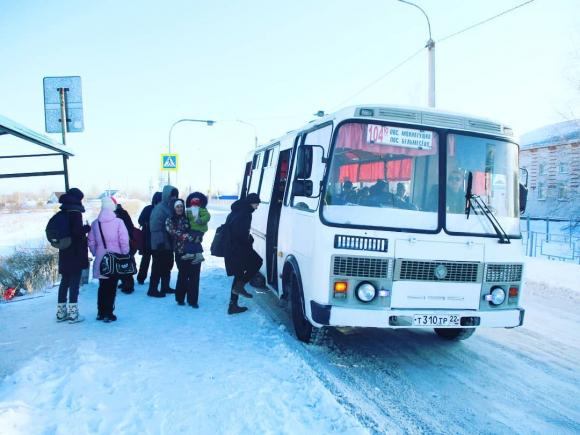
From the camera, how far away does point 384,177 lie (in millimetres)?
5051

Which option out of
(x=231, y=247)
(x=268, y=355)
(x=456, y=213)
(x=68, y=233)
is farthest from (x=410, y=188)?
(x=68, y=233)

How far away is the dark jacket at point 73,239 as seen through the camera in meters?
6.17

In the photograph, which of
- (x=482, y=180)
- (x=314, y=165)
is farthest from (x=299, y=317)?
(x=482, y=180)

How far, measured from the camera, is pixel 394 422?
3.91 metres

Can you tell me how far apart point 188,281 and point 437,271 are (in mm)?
4257

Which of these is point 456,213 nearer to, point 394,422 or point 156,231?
point 394,422

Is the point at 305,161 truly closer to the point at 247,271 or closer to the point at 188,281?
the point at 247,271

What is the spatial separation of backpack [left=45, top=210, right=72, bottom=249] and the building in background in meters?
29.7

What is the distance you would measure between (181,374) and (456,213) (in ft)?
11.5

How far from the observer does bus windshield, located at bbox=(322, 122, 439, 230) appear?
502 centimetres

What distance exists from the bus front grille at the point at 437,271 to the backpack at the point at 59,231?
439 centimetres

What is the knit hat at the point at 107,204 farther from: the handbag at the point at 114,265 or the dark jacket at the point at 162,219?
the dark jacket at the point at 162,219

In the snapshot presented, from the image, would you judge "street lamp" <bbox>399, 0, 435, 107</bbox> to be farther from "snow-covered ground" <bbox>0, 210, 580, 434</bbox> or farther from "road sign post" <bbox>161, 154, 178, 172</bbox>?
"road sign post" <bbox>161, 154, 178, 172</bbox>

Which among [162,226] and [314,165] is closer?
[314,165]
